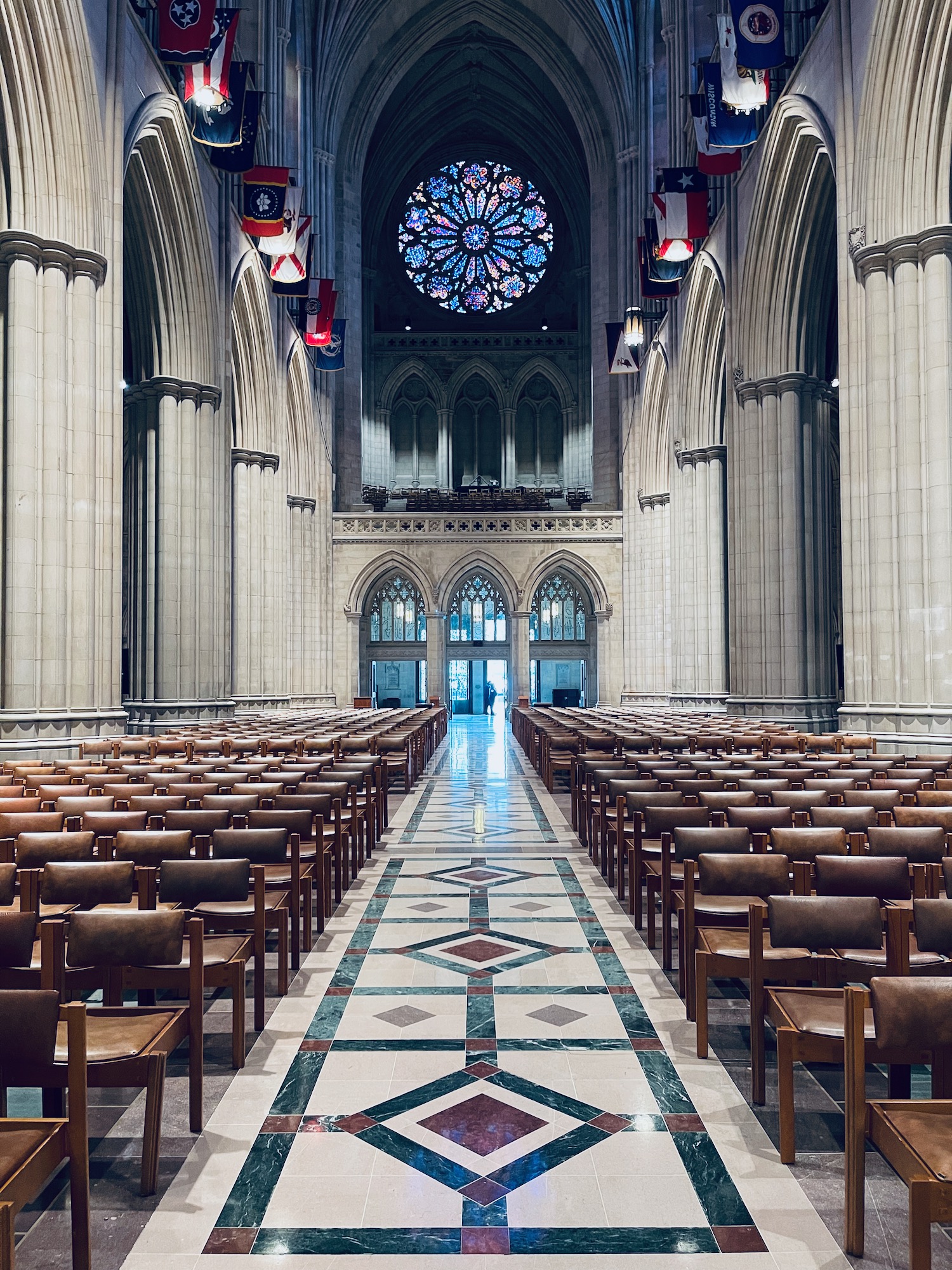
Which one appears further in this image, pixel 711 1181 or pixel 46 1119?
pixel 711 1181

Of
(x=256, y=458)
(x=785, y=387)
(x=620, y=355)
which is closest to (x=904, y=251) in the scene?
(x=785, y=387)

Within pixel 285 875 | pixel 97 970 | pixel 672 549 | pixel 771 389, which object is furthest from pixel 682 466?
pixel 97 970

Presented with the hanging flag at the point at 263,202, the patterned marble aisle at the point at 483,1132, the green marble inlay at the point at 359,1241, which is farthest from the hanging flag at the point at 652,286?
the green marble inlay at the point at 359,1241

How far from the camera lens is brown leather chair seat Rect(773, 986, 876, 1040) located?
10.7ft

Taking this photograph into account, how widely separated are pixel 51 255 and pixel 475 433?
1386 inches

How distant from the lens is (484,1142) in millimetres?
3441

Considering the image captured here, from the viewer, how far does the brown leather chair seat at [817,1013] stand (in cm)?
325

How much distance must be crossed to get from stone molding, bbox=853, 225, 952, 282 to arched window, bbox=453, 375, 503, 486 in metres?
33.7

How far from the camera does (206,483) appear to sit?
19.1 metres

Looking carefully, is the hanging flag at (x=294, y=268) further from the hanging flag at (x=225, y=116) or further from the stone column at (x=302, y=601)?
the stone column at (x=302, y=601)

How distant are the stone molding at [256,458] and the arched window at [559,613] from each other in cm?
1474

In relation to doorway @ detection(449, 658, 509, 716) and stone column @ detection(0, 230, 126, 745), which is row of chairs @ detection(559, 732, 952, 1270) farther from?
doorway @ detection(449, 658, 509, 716)

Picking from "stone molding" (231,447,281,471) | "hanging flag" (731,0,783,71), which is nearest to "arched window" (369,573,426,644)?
"stone molding" (231,447,281,471)

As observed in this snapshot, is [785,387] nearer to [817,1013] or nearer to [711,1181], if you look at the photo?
[817,1013]
